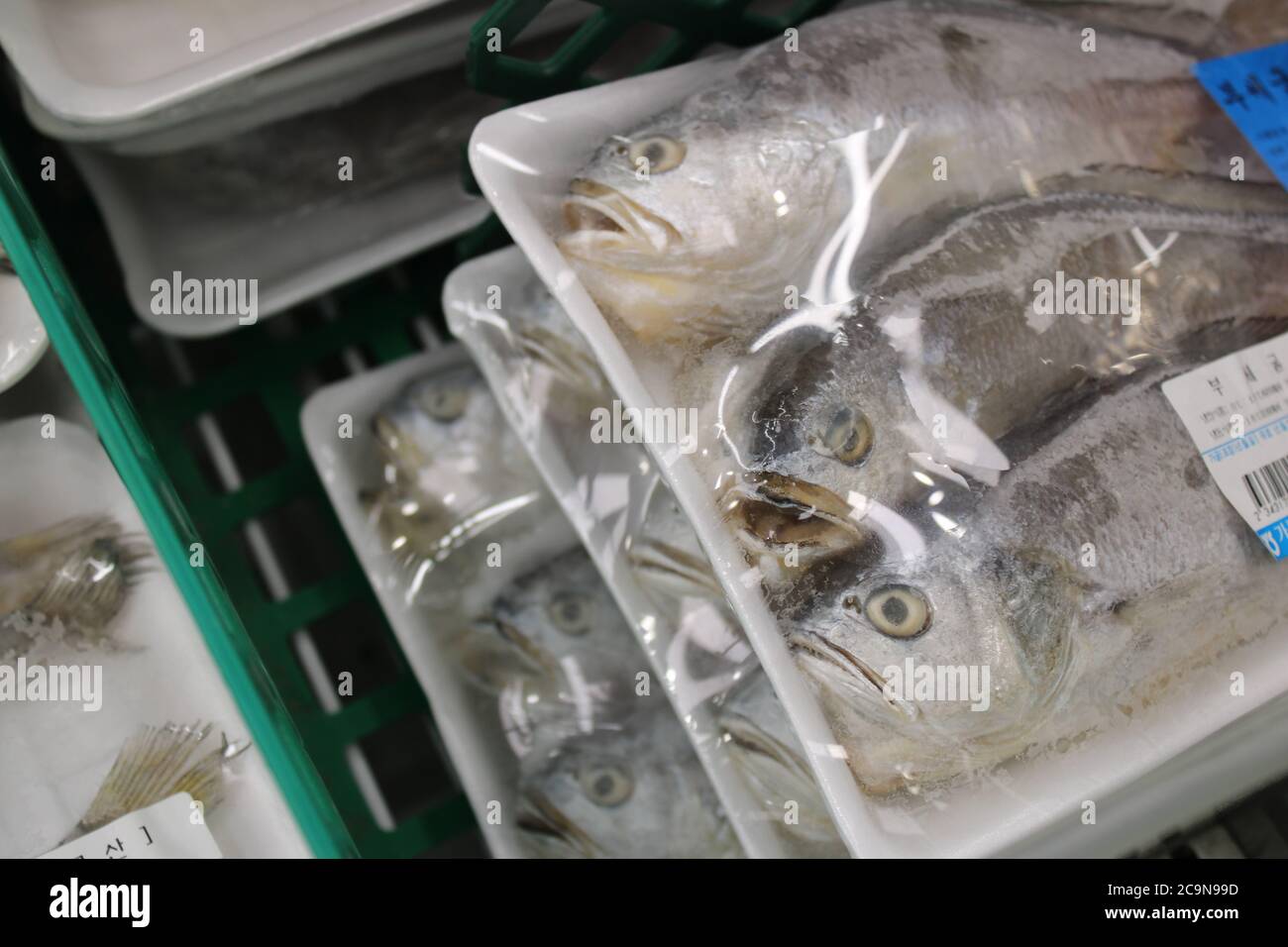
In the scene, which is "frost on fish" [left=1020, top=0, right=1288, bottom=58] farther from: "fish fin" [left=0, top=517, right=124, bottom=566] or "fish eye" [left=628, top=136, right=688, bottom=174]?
"fish fin" [left=0, top=517, right=124, bottom=566]

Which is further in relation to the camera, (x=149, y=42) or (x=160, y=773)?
(x=149, y=42)

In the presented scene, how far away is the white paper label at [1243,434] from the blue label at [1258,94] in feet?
0.77

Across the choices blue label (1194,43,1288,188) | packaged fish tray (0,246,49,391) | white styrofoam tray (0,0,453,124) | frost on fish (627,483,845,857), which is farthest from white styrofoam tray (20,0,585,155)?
blue label (1194,43,1288,188)

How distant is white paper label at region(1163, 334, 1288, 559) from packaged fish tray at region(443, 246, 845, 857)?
0.40m

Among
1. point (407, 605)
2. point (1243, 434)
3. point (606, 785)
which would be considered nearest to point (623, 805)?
point (606, 785)

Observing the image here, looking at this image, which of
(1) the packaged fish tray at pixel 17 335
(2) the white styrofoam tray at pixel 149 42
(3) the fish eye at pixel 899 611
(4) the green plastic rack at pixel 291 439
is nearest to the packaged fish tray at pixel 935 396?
(3) the fish eye at pixel 899 611

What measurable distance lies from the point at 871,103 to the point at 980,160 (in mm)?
113

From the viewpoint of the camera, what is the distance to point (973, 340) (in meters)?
0.79

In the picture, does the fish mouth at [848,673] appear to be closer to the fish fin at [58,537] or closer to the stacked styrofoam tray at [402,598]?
the stacked styrofoam tray at [402,598]

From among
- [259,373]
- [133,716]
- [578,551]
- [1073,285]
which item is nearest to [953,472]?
[1073,285]

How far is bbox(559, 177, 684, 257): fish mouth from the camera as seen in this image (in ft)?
2.53

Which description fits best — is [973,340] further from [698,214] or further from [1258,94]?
[1258,94]

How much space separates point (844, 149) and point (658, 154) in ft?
0.53

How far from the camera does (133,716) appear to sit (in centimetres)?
83
